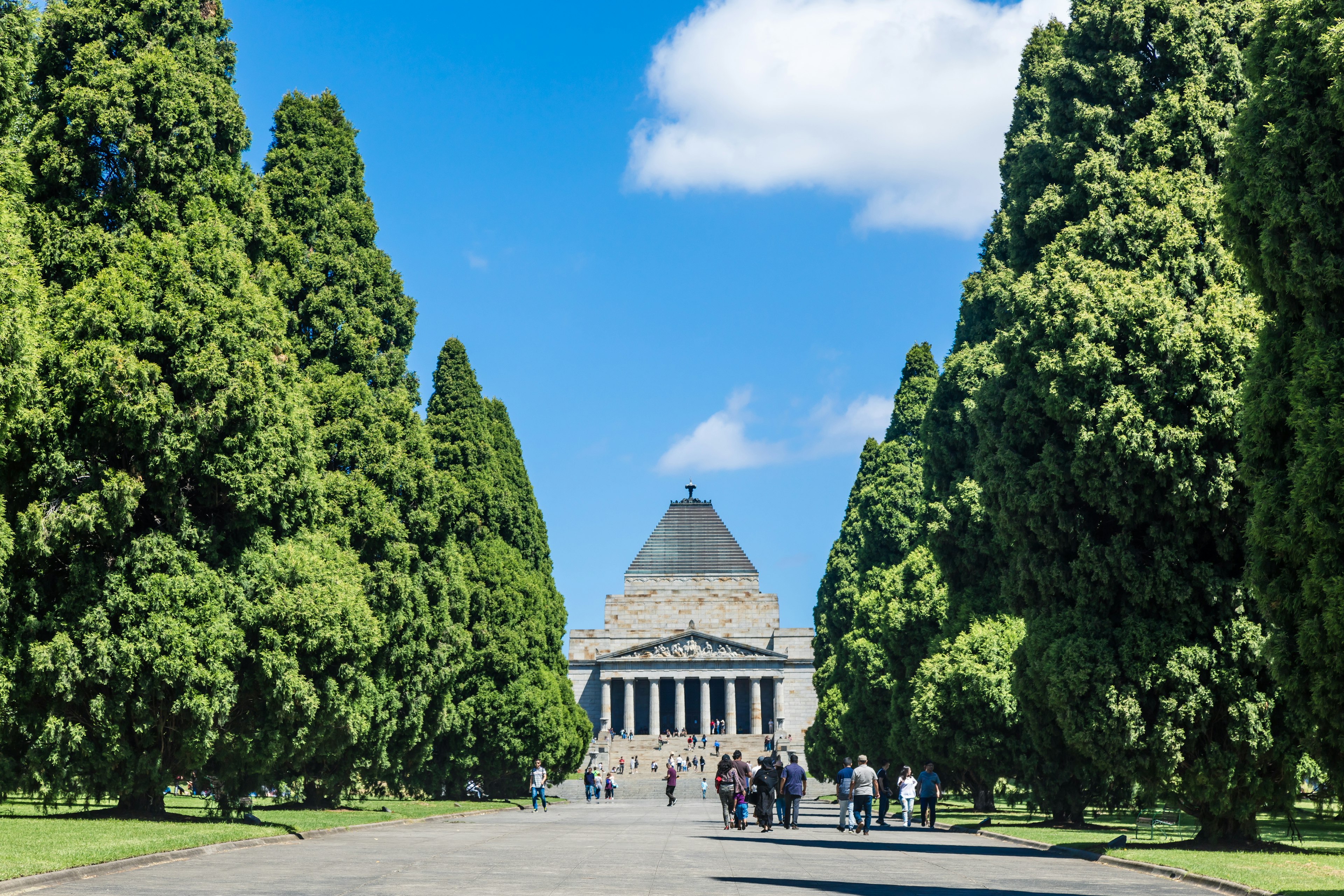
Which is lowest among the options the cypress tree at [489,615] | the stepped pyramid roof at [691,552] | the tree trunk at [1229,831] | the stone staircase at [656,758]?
the stone staircase at [656,758]

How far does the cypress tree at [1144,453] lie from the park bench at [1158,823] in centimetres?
255

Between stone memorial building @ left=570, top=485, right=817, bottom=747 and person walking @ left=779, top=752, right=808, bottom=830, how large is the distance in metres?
66.2

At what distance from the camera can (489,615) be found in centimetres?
3716

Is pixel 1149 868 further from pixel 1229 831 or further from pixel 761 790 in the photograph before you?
pixel 761 790

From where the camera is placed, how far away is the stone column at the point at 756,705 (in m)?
95.8

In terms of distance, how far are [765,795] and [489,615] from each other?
13364mm

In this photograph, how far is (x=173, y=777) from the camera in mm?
19234

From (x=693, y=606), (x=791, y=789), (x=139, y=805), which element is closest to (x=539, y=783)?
(x=791, y=789)

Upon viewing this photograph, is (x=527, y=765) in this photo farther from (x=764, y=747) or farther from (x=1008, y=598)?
(x=764, y=747)

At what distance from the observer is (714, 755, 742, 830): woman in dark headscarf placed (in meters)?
26.8

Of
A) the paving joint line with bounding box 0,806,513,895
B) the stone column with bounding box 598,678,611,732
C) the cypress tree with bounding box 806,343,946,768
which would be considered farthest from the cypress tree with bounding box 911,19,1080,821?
the stone column with bounding box 598,678,611,732

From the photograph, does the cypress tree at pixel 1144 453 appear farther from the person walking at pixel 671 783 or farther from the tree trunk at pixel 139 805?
the person walking at pixel 671 783

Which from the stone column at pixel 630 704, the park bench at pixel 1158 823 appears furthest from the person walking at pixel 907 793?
the stone column at pixel 630 704

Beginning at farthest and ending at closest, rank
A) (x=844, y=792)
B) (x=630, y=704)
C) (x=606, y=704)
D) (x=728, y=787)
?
(x=606, y=704)
(x=630, y=704)
(x=728, y=787)
(x=844, y=792)
